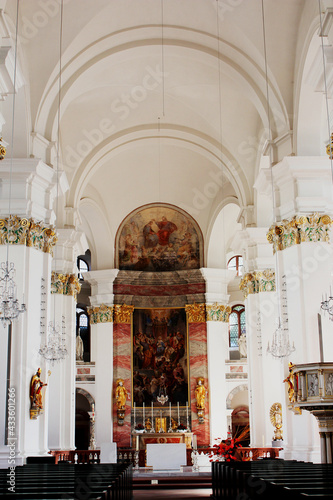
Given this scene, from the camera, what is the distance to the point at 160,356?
76.8 ft

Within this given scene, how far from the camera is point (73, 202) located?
738 inches

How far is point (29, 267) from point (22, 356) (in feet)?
5.73

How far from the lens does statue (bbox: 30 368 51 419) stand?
40.9ft

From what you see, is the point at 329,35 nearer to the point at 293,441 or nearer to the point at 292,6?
the point at 292,6

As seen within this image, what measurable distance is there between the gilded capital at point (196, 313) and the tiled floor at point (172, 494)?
9.94m

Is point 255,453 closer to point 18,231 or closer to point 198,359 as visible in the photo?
point 198,359

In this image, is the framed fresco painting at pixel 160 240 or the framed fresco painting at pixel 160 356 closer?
the framed fresco painting at pixel 160 356

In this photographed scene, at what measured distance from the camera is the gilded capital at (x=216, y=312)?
23016mm

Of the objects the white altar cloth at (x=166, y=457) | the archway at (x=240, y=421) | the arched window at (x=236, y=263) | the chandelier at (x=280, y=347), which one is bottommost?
the white altar cloth at (x=166, y=457)

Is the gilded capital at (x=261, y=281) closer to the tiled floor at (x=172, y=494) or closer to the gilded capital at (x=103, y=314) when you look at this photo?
the gilded capital at (x=103, y=314)

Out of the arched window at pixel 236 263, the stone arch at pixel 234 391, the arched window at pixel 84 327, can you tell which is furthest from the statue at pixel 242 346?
the arched window at pixel 84 327

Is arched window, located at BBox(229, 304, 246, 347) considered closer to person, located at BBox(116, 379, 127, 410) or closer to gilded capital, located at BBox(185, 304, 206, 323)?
gilded capital, located at BBox(185, 304, 206, 323)

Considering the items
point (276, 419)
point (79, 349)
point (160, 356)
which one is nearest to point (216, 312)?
point (160, 356)

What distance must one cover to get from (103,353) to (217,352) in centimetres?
389
